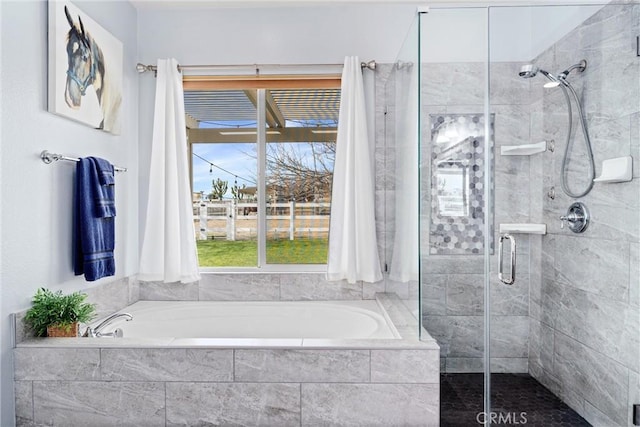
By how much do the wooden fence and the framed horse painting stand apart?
869mm

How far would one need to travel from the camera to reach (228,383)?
1.98 meters

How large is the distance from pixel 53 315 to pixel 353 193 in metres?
1.85

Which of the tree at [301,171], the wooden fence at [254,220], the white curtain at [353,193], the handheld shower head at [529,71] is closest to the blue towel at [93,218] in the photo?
the wooden fence at [254,220]

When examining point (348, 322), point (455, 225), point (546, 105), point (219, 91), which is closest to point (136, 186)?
point (219, 91)

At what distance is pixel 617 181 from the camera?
1.83 meters

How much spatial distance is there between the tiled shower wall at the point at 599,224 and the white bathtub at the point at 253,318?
47.7 inches

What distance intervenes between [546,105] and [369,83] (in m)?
1.42

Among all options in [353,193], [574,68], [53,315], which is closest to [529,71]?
[574,68]

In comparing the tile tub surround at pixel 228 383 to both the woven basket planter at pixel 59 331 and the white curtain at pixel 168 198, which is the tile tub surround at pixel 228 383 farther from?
the white curtain at pixel 168 198

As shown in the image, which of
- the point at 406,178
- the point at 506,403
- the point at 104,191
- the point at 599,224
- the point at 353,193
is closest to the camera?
the point at 599,224

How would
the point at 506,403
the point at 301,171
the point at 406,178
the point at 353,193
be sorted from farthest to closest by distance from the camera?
the point at 301,171
the point at 353,193
the point at 406,178
the point at 506,403

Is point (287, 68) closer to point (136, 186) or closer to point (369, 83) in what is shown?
point (369, 83)

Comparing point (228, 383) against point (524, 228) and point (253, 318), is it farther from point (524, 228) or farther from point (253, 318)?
point (524, 228)

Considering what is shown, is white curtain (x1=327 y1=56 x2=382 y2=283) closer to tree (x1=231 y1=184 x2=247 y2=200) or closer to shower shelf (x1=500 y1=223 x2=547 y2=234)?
tree (x1=231 y1=184 x2=247 y2=200)
